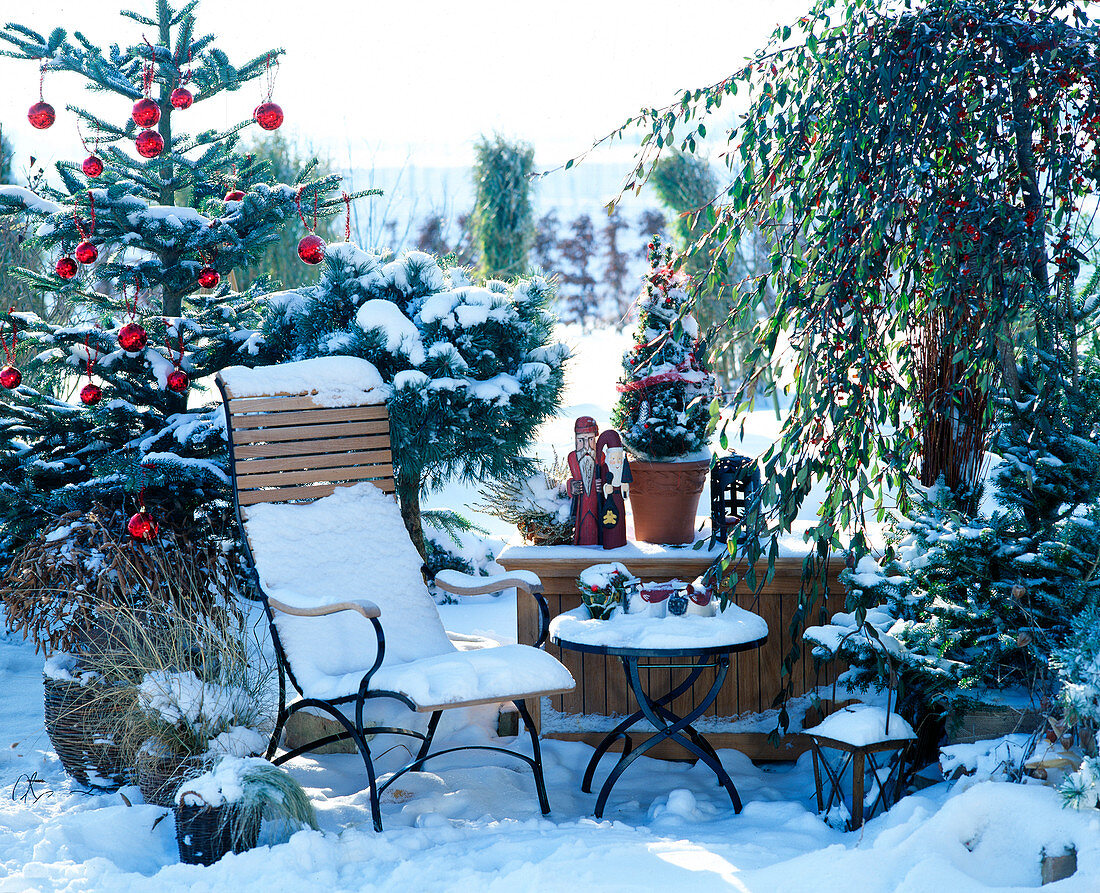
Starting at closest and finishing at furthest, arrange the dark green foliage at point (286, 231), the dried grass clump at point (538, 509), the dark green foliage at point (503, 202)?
the dried grass clump at point (538, 509), the dark green foliage at point (286, 231), the dark green foliage at point (503, 202)

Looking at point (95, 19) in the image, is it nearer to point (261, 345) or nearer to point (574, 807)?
point (261, 345)

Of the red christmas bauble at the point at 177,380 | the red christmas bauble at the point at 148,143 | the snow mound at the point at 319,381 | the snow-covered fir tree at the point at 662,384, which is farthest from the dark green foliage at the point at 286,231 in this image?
the snow-covered fir tree at the point at 662,384

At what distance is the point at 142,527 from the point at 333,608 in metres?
0.93

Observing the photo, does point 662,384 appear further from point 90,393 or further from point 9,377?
point 9,377

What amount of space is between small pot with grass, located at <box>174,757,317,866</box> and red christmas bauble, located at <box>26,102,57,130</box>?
7.28ft

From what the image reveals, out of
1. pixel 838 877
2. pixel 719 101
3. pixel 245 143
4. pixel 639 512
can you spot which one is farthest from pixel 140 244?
pixel 245 143

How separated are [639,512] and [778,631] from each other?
2.11 feet

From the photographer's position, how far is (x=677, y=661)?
313 centimetres

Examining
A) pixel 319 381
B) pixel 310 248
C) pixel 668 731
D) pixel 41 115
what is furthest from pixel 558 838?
pixel 41 115

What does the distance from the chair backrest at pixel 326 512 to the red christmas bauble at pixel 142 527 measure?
37cm

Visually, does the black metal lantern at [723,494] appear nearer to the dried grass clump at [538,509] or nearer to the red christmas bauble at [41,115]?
the dried grass clump at [538,509]

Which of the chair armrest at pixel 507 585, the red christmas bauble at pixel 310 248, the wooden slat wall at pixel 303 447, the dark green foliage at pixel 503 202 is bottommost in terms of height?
the chair armrest at pixel 507 585

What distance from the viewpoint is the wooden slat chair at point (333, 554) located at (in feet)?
9.09

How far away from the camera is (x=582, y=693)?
10.7 ft
